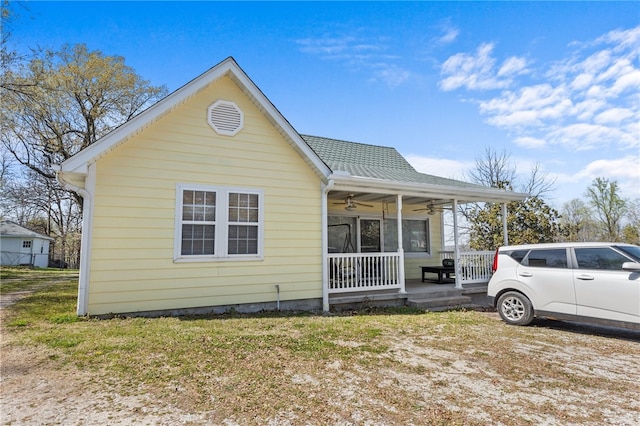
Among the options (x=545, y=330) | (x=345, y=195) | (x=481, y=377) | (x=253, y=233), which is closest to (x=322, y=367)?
(x=481, y=377)

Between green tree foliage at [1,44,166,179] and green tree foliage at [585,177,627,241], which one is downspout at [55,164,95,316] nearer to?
green tree foliage at [1,44,166,179]

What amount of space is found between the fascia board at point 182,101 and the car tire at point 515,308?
4742 millimetres

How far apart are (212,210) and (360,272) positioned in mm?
4073

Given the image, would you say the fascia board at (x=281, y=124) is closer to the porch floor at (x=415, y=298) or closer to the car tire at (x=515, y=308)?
the porch floor at (x=415, y=298)

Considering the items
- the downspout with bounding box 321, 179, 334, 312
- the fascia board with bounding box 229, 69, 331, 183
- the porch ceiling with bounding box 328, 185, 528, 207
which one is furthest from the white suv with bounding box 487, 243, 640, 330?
the fascia board with bounding box 229, 69, 331, 183

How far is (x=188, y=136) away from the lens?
7.02 m

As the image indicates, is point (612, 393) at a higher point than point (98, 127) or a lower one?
lower

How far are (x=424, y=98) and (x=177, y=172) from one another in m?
8.66

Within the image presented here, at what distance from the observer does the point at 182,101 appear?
22.6 ft

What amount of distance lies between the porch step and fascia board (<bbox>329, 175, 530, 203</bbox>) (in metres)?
2.89

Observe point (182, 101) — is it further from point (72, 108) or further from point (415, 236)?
point (72, 108)

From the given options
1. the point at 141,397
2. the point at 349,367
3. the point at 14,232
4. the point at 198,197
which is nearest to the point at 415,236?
the point at 198,197

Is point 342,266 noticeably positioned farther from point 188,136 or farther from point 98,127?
point 98,127

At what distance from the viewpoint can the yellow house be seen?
6.21 metres
